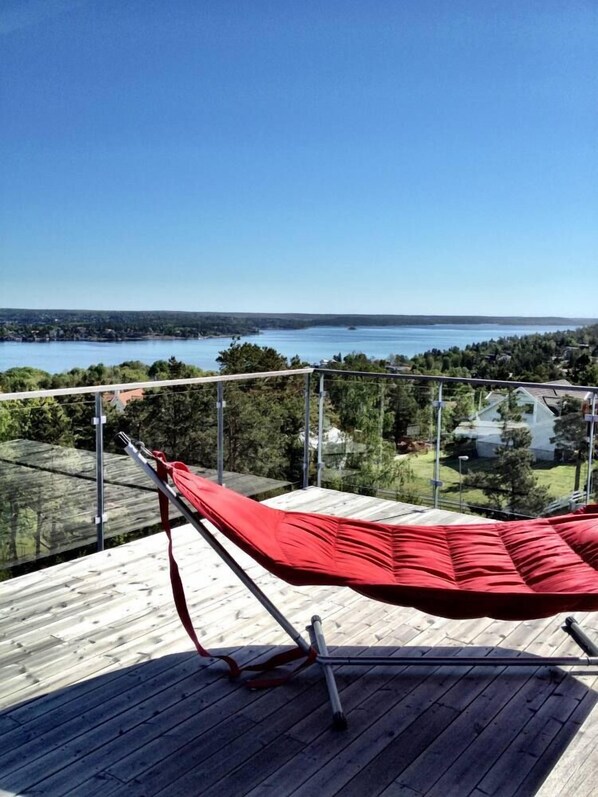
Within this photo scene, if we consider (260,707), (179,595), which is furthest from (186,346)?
(260,707)

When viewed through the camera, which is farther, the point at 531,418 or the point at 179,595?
the point at 531,418

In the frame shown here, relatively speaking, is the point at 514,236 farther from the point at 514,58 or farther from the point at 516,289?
the point at 514,58

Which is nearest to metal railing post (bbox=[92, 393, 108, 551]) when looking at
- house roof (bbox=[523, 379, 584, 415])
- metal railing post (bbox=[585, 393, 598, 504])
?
house roof (bbox=[523, 379, 584, 415])

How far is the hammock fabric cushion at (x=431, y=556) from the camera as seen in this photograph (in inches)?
78.7

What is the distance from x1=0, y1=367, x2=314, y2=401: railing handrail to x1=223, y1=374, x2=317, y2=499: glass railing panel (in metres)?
0.04

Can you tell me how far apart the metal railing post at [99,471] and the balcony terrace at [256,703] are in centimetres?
42

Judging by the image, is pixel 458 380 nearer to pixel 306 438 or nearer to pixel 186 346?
pixel 306 438

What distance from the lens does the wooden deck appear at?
1865 mm

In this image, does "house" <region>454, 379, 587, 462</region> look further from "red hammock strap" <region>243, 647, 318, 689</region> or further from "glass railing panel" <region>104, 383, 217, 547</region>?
"red hammock strap" <region>243, 647, 318, 689</region>

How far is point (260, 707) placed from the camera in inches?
87.5

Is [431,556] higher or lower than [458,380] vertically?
lower

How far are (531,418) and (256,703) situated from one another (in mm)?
2767

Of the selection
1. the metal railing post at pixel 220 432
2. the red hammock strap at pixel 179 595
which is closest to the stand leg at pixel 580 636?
the red hammock strap at pixel 179 595

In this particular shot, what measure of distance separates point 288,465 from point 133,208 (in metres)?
17.4
